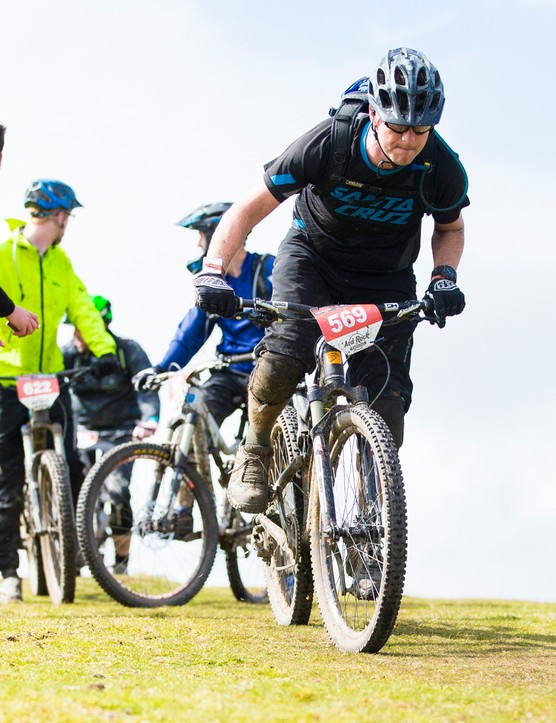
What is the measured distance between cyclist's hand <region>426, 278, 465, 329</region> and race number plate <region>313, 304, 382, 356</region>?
0.36 m

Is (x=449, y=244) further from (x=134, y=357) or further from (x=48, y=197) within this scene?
(x=134, y=357)

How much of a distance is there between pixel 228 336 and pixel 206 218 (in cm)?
91

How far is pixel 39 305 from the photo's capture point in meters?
8.54

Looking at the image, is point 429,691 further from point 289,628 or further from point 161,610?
point 161,610

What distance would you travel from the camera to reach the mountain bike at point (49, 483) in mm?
7727

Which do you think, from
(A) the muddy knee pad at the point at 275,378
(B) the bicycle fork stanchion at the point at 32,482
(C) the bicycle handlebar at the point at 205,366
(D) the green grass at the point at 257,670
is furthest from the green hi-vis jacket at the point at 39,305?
(A) the muddy knee pad at the point at 275,378

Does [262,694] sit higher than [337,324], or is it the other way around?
[337,324]

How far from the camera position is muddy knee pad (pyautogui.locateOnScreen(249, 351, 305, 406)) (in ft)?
18.2

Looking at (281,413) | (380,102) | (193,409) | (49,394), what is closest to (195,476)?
(193,409)

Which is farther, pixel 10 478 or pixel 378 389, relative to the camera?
pixel 10 478

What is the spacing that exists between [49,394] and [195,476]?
125 centimetres

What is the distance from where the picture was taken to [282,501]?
19.2ft

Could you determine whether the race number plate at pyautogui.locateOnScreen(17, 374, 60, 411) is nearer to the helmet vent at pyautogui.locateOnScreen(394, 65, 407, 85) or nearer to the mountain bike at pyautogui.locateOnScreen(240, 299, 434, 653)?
the mountain bike at pyautogui.locateOnScreen(240, 299, 434, 653)

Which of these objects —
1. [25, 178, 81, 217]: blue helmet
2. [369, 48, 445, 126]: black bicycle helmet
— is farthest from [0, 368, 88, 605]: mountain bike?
[369, 48, 445, 126]: black bicycle helmet
